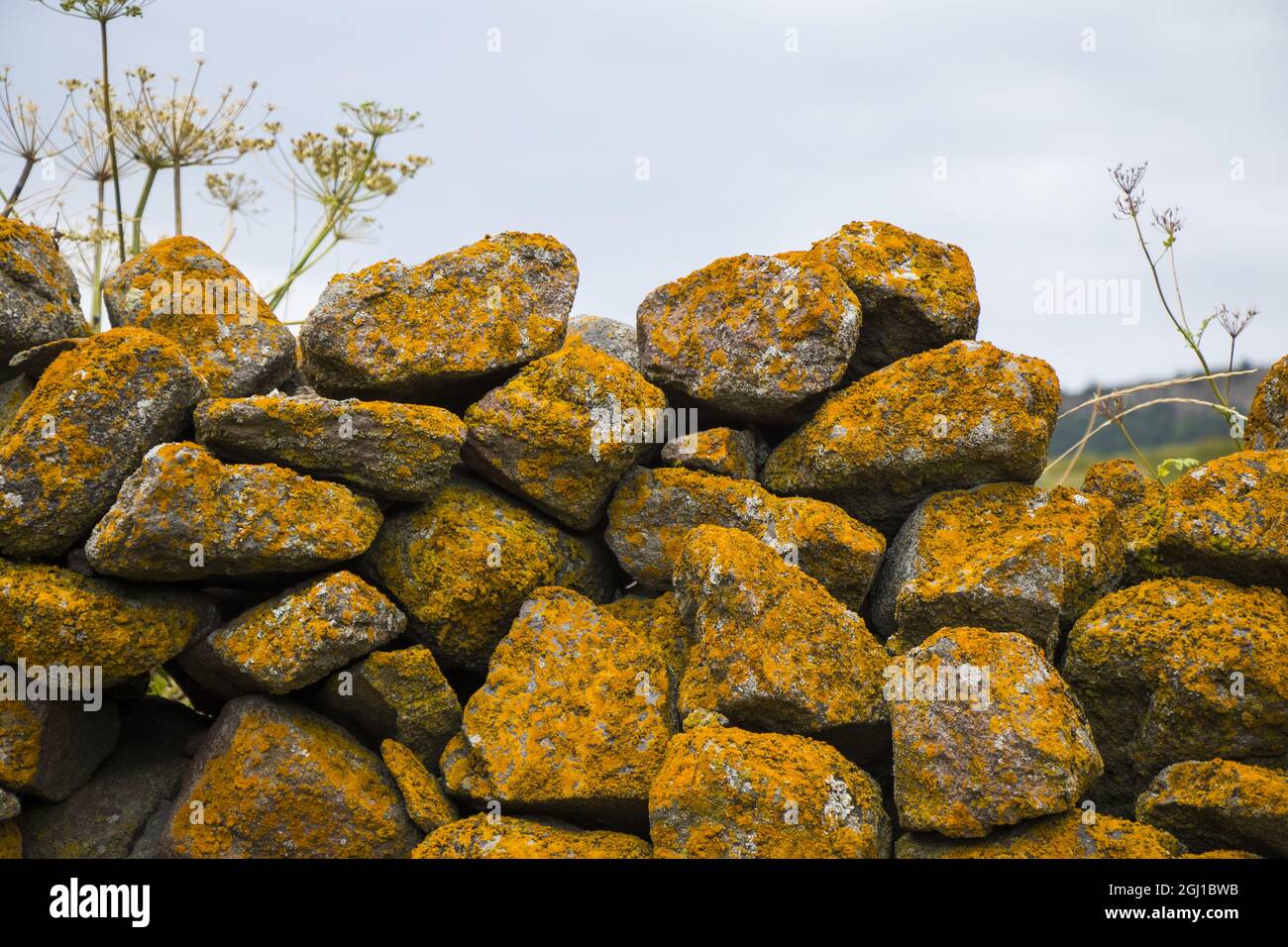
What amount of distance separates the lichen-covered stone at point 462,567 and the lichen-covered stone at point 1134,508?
3520 millimetres

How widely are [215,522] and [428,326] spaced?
6.12 ft

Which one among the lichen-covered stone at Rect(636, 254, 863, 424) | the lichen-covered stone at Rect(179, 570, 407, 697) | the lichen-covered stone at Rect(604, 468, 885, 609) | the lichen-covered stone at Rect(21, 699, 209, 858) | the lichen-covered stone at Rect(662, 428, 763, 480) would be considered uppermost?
the lichen-covered stone at Rect(636, 254, 863, 424)

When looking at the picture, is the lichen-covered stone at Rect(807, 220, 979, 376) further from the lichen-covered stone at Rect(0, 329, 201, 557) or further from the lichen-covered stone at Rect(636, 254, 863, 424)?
the lichen-covered stone at Rect(0, 329, 201, 557)

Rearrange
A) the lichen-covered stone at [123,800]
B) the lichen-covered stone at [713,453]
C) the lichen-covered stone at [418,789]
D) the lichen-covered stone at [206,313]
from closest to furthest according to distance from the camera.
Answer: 1. the lichen-covered stone at [418,789]
2. the lichen-covered stone at [123,800]
3. the lichen-covered stone at [713,453]
4. the lichen-covered stone at [206,313]

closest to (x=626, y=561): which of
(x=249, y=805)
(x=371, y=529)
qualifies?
(x=371, y=529)

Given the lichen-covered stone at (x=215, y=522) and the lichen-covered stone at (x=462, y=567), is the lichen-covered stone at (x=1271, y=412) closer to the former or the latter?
the lichen-covered stone at (x=462, y=567)

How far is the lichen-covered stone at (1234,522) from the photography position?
6.43m

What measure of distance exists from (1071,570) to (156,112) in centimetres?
842

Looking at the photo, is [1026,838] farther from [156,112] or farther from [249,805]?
[156,112]

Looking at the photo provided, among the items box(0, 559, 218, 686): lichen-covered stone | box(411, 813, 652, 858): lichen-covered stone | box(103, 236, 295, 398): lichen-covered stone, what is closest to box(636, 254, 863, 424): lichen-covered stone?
box(103, 236, 295, 398): lichen-covered stone

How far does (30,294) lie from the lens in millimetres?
7516

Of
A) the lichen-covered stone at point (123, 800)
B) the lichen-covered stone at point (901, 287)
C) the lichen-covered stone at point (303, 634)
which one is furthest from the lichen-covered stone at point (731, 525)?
the lichen-covered stone at point (123, 800)

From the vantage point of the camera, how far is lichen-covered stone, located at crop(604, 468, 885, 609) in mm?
7105

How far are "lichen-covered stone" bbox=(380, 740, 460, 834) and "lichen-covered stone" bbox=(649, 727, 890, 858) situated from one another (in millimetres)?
1400
